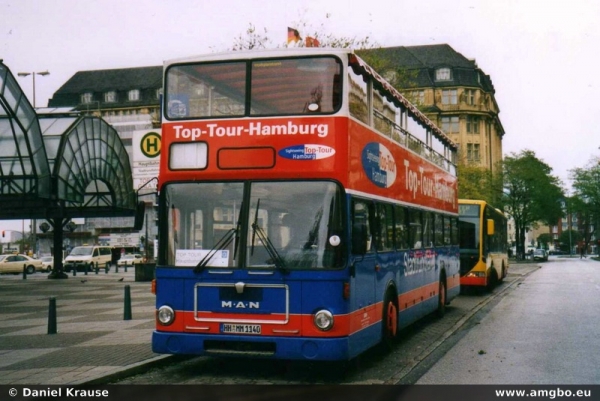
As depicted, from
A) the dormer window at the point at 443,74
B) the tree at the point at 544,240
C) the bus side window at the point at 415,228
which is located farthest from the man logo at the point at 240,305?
the tree at the point at 544,240

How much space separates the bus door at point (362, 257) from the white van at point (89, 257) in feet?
158

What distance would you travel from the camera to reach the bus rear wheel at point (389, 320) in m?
10.9

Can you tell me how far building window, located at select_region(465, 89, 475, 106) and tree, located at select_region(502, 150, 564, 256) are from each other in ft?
33.3

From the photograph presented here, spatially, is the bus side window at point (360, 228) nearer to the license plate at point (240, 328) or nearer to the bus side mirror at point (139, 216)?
the license plate at point (240, 328)

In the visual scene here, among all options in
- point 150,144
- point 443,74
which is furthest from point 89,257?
point 443,74

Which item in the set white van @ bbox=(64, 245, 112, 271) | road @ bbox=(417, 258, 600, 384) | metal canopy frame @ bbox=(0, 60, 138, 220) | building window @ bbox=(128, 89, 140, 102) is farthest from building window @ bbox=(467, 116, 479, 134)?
road @ bbox=(417, 258, 600, 384)

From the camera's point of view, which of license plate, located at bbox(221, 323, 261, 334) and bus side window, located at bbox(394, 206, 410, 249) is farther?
bus side window, located at bbox(394, 206, 410, 249)

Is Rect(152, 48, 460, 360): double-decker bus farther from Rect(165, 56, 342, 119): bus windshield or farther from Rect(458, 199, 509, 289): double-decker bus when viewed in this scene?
Rect(458, 199, 509, 289): double-decker bus

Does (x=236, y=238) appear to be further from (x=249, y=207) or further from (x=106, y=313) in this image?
(x=106, y=313)

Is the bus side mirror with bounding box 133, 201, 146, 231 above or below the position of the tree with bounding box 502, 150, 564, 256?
below

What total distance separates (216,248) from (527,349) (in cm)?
533

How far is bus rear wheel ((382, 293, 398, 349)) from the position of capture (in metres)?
10.9

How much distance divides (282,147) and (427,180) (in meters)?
6.23

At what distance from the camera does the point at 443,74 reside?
3861 inches
